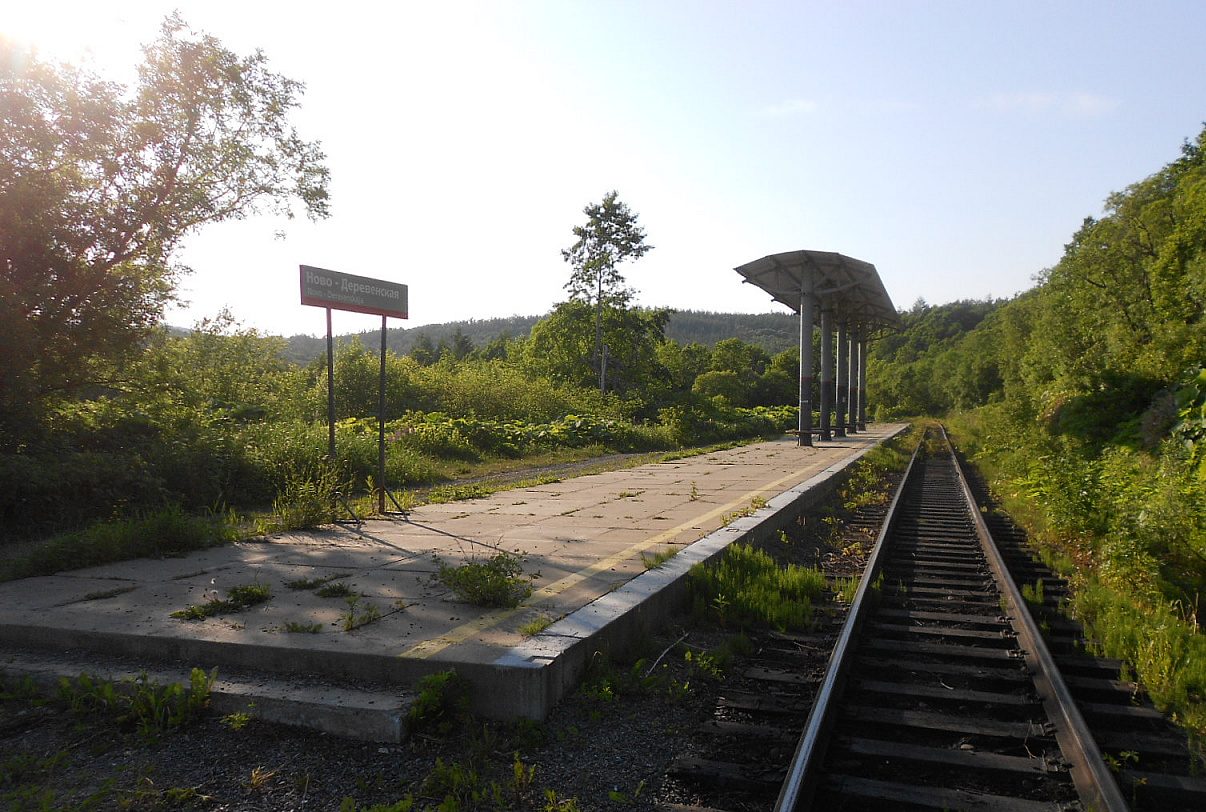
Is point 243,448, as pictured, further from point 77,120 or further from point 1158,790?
point 1158,790

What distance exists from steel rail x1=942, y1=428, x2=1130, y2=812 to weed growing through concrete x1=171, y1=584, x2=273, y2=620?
16.0ft

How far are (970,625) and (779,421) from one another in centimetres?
4016

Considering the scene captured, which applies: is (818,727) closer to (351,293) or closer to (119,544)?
(119,544)

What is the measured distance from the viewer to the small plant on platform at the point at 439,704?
3736 mm

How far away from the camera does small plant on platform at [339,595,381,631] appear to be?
4699 mm

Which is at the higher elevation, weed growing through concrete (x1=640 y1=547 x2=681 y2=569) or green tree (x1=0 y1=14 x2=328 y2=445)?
green tree (x1=0 y1=14 x2=328 y2=445)

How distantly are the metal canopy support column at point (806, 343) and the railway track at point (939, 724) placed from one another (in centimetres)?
2050

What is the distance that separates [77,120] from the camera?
1055cm

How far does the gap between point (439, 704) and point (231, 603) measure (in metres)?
2.26

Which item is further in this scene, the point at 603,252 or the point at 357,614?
the point at 603,252

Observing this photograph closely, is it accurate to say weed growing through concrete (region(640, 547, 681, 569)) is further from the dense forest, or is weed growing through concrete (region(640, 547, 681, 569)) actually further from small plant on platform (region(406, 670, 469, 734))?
the dense forest

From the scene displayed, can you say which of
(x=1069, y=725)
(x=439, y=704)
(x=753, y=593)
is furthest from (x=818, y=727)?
(x=753, y=593)

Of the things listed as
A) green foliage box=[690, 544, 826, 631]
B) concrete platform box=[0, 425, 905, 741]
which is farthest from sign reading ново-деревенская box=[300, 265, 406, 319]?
green foliage box=[690, 544, 826, 631]

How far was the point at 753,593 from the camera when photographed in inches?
241
